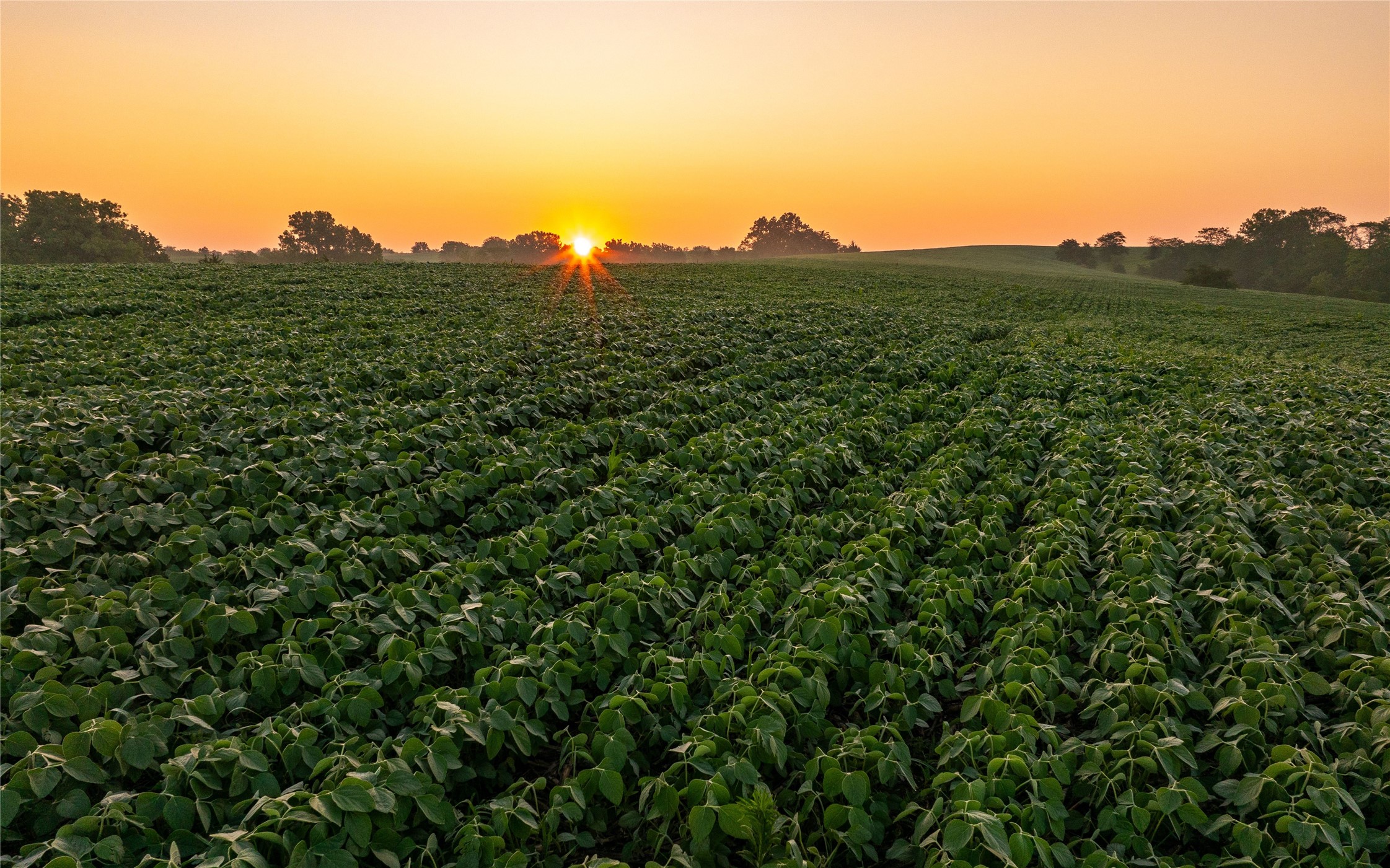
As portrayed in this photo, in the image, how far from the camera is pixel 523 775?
15.6 feet

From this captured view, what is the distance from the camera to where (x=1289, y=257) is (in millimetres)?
111250

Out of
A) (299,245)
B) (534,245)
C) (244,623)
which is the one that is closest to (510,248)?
(534,245)

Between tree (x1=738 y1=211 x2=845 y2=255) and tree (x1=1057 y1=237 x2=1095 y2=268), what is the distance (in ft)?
213

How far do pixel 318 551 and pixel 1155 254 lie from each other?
161 meters

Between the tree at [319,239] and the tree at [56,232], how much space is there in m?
44.5

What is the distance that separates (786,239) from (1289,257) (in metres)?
114

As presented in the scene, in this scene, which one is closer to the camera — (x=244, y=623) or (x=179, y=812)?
(x=179, y=812)

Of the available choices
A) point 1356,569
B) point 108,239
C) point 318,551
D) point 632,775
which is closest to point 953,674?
point 632,775

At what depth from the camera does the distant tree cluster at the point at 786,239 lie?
621 feet

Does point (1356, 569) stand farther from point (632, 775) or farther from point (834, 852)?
point (632, 775)

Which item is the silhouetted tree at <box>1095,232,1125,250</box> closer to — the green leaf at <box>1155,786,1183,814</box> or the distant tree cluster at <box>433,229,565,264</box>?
the distant tree cluster at <box>433,229,565,264</box>

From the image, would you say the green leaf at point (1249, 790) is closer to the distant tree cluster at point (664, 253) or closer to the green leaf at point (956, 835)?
the green leaf at point (956, 835)

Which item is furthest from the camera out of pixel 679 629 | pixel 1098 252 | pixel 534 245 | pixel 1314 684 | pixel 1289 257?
pixel 534 245

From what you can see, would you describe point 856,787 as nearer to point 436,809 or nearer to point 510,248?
point 436,809
